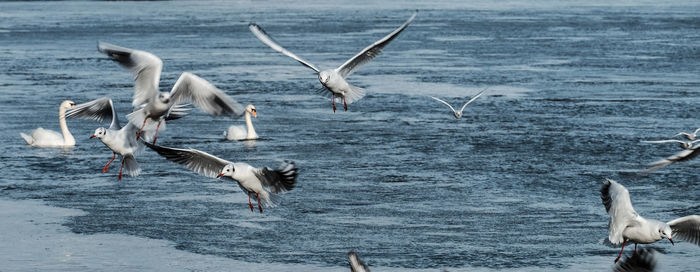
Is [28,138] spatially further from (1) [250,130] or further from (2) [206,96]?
(2) [206,96]

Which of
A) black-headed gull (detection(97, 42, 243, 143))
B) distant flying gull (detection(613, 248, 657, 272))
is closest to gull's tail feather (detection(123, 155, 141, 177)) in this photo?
black-headed gull (detection(97, 42, 243, 143))

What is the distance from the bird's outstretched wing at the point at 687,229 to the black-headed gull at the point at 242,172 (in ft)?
9.53

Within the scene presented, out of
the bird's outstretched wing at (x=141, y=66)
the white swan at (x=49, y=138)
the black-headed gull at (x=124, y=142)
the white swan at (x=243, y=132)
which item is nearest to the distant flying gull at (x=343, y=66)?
the bird's outstretched wing at (x=141, y=66)

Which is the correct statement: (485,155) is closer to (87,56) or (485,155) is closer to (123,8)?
(87,56)

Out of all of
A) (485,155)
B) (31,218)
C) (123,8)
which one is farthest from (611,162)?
(123,8)

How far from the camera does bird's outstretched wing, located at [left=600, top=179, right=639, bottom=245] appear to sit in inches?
337

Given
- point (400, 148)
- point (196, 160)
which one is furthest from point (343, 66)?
point (400, 148)

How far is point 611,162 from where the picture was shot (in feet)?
46.6

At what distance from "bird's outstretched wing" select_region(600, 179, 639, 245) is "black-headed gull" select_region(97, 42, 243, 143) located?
12.0 feet

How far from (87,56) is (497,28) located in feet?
48.7

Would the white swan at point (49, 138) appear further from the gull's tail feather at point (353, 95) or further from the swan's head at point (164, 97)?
the swan's head at point (164, 97)

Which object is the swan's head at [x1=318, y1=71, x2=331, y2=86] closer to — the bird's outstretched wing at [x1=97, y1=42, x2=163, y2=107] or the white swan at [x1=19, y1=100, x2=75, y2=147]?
the bird's outstretched wing at [x1=97, y1=42, x2=163, y2=107]

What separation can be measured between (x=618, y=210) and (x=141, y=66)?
4926mm

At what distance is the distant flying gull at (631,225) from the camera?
8.46 m
